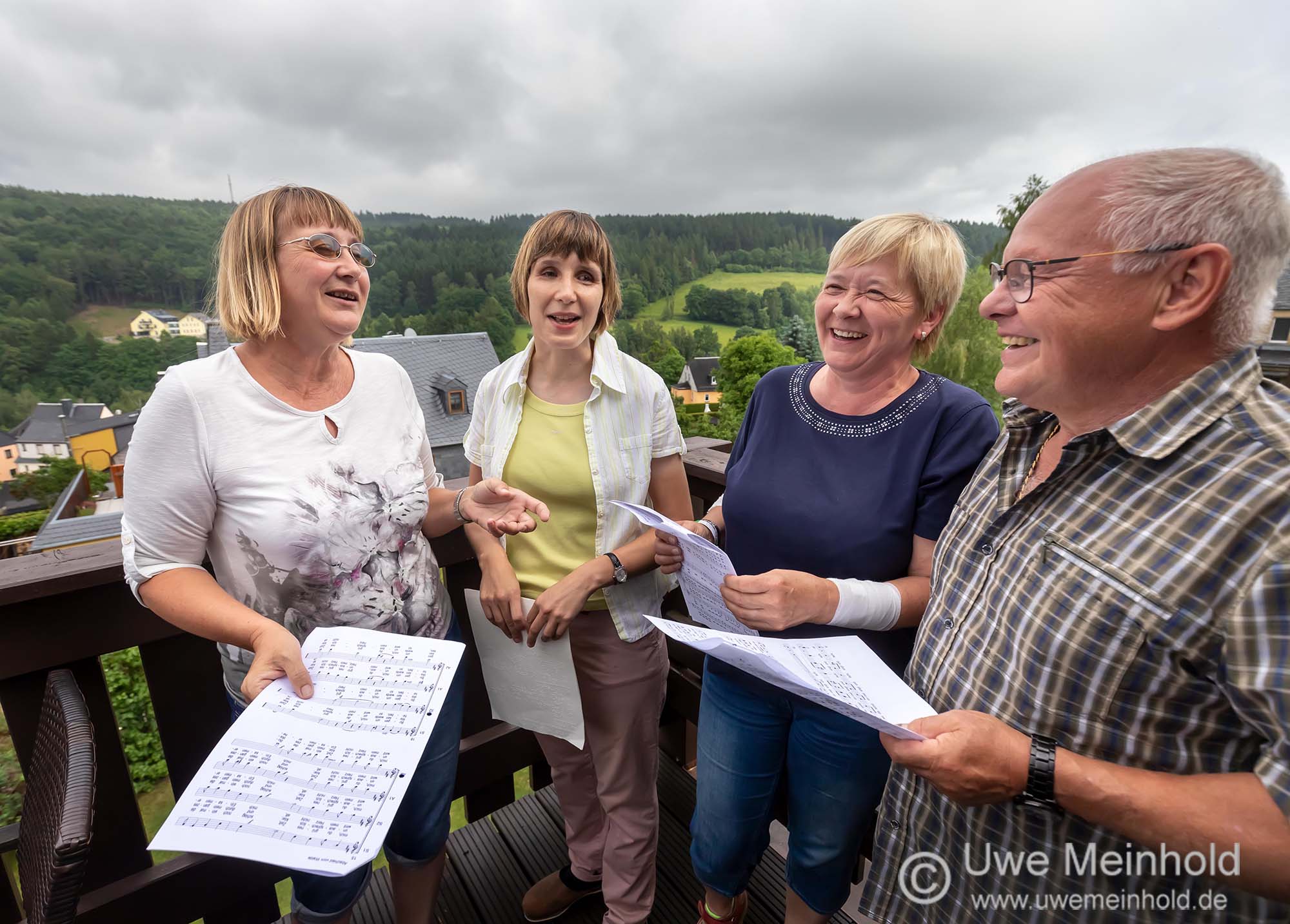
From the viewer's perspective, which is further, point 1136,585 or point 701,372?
point 701,372

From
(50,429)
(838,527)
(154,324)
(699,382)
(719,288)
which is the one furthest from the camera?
(719,288)

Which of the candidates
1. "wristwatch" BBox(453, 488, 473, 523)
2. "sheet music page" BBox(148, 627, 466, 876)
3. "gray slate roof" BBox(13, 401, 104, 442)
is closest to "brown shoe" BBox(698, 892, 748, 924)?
"sheet music page" BBox(148, 627, 466, 876)

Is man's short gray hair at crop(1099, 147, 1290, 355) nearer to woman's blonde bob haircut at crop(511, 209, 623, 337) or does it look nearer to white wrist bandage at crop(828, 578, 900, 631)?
white wrist bandage at crop(828, 578, 900, 631)

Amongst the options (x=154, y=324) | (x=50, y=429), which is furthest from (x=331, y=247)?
(x=154, y=324)

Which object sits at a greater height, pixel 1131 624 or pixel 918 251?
pixel 918 251

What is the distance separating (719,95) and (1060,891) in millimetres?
82273

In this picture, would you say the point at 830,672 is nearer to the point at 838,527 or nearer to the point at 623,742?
the point at 838,527

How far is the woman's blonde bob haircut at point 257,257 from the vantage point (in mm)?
1211

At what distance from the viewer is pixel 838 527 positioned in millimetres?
1290

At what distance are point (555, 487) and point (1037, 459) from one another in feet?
3.59

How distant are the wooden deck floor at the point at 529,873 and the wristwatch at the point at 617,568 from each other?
1.08 metres

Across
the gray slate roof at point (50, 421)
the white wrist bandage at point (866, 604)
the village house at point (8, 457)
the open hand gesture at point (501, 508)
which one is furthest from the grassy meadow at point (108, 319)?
the white wrist bandage at point (866, 604)

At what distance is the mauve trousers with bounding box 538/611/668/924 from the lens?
164 centimetres

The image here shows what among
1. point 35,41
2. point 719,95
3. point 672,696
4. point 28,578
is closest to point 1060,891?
point 672,696
